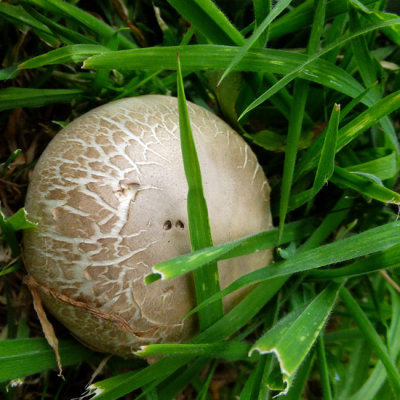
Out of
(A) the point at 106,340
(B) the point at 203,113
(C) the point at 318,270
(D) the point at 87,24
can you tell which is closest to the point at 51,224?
(A) the point at 106,340

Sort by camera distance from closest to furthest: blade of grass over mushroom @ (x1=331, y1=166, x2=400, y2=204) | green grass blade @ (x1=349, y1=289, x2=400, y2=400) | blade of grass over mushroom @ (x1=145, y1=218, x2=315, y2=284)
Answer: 1. blade of grass over mushroom @ (x1=145, y1=218, x2=315, y2=284)
2. blade of grass over mushroom @ (x1=331, y1=166, x2=400, y2=204)
3. green grass blade @ (x1=349, y1=289, x2=400, y2=400)

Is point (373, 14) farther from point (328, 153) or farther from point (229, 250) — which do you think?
point (229, 250)

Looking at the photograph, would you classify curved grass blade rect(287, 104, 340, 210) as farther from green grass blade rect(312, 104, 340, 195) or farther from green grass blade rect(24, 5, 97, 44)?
green grass blade rect(24, 5, 97, 44)

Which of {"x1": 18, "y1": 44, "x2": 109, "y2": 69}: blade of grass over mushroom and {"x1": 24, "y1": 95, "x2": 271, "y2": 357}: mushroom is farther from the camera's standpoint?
{"x1": 18, "y1": 44, "x2": 109, "y2": 69}: blade of grass over mushroom

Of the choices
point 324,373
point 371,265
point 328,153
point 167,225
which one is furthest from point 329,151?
point 324,373

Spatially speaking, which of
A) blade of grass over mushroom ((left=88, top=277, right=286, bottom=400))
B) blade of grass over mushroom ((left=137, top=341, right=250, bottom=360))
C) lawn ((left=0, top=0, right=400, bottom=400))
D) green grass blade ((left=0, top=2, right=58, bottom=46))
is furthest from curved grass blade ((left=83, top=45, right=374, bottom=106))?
blade of grass over mushroom ((left=137, top=341, right=250, bottom=360))

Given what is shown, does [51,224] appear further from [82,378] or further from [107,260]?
[82,378]

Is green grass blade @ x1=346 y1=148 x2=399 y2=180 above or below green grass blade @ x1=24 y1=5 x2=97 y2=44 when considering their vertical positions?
below

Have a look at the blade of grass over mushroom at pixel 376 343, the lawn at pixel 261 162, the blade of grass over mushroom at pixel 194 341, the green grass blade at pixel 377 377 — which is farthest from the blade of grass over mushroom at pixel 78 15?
the green grass blade at pixel 377 377
